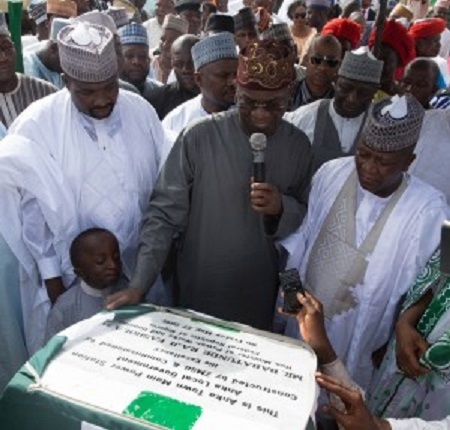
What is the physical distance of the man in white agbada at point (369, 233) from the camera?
209 centimetres

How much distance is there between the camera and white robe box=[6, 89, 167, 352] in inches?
93.8

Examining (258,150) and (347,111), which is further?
(347,111)

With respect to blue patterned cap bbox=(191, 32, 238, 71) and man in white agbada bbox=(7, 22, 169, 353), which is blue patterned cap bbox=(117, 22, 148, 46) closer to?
blue patterned cap bbox=(191, 32, 238, 71)

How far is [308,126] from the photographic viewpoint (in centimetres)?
332

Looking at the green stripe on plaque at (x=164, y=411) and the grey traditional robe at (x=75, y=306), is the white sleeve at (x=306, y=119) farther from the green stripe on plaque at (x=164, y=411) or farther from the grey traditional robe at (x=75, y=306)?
the green stripe on plaque at (x=164, y=411)

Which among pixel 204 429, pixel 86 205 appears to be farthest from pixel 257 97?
pixel 204 429

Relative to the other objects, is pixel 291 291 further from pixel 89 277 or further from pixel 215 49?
pixel 215 49

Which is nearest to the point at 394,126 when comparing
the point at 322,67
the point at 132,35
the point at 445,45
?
the point at 322,67

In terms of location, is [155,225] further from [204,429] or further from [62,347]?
[204,429]

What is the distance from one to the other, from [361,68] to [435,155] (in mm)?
697

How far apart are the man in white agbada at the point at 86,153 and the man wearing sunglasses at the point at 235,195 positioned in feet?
0.63

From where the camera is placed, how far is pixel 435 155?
9.73 feet

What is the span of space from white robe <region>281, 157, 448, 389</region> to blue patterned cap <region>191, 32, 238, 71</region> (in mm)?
1134

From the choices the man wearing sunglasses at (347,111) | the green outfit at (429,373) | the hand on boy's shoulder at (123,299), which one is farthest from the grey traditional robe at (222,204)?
the man wearing sunglasses at (347,111)
